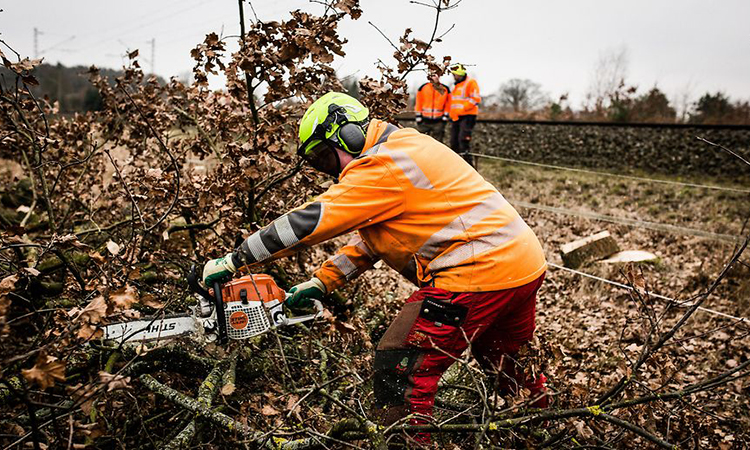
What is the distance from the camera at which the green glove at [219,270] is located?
240 cm

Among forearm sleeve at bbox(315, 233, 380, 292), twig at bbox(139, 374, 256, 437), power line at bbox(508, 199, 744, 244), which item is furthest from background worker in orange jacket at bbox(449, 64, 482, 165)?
twig at bbox(139, 374, 256, 437)

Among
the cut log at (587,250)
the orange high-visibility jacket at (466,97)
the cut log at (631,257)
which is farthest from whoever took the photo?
the orange high-visibility jacket at (466,97)

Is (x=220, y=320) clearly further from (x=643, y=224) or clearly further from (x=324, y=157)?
(x=643, y=224)

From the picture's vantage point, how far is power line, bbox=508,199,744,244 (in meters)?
6.32

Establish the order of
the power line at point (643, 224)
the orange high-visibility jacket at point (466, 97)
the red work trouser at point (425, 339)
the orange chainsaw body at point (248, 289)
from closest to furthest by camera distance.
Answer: the red work trouser at point (425, 339) → the orange chainsaw body at point (248, 289) → the power line at point (643, 224) → the orange high-visibility jacket at point (466, 97)

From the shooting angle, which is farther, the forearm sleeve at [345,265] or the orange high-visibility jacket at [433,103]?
the orange high-visibility jacket at [433,103]

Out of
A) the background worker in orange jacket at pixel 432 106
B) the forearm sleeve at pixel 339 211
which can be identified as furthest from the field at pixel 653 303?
the background worker in orange jacket at pixel 432 106

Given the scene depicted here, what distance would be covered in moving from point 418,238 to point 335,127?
0.73m

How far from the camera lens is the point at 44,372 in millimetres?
1479

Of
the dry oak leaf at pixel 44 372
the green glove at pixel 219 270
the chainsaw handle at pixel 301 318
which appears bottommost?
the chainsaw handle at pixel 301 318

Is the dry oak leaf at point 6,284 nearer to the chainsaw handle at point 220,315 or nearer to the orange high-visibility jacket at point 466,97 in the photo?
the chainsaw handle at point 220,315

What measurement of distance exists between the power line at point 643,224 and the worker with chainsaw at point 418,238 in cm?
527

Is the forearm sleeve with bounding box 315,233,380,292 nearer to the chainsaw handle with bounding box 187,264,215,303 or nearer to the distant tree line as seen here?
the chainsaw handle with bounding box 187,264,215,303

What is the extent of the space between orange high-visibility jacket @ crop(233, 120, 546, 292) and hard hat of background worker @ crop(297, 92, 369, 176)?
5.4 inches
